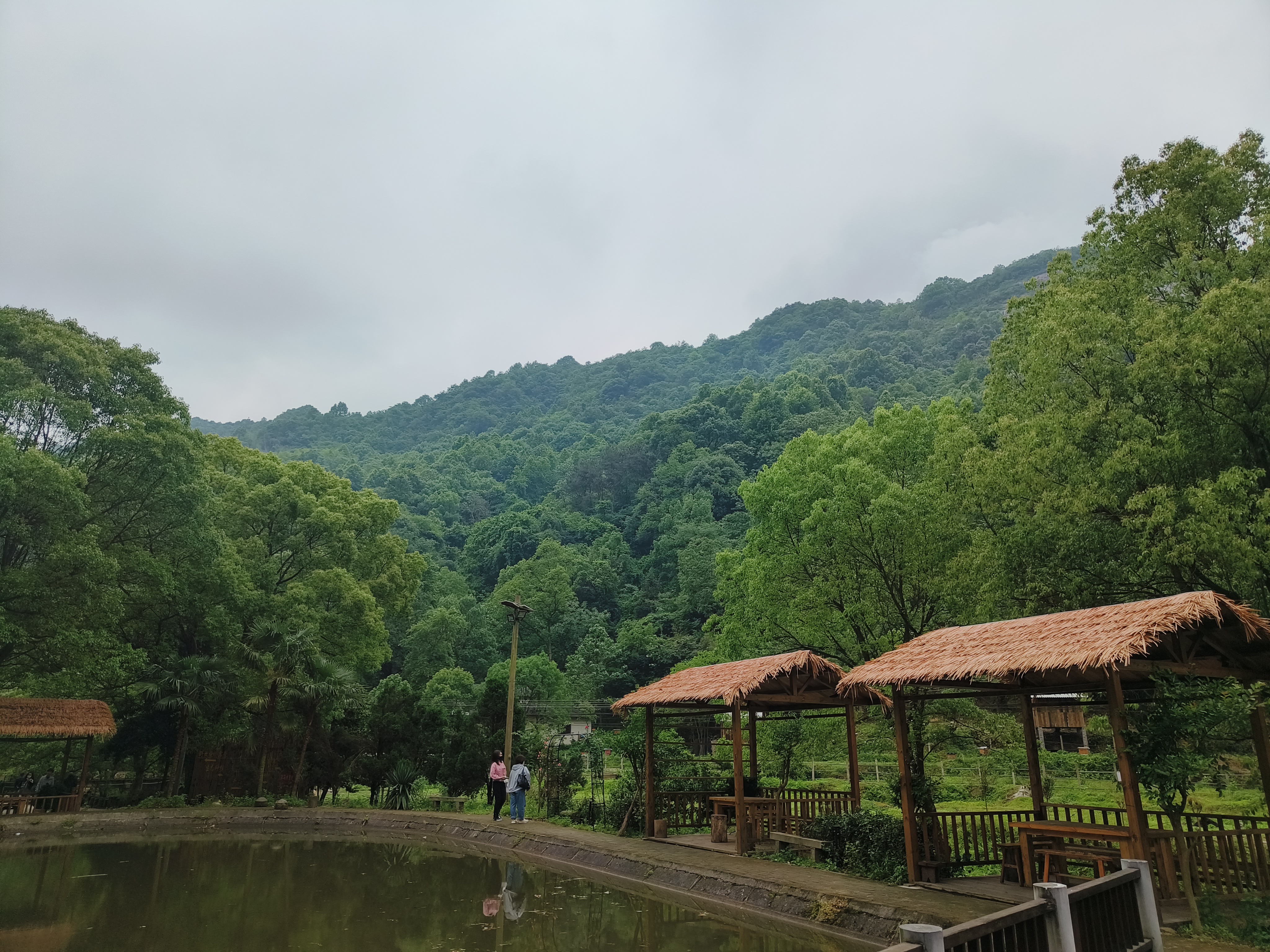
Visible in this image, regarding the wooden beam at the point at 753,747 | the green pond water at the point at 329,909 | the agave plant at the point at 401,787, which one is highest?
the wooden beam at the point at 753,747

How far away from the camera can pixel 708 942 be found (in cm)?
841

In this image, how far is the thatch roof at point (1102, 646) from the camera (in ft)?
24.5

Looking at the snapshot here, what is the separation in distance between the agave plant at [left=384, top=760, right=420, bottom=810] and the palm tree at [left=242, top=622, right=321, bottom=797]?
134 inches

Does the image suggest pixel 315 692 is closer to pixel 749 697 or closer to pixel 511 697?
pixel 511 697

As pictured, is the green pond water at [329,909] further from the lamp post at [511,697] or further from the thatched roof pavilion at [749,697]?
the lamp post at [511,697]

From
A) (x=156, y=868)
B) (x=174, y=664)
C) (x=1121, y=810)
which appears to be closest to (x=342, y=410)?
(x=174, y=664)

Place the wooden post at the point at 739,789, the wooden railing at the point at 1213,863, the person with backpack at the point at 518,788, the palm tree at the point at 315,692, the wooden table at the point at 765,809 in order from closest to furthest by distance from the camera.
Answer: the wooden railing at the point at 1213,863 < the wooden post at the point at 739,789 < the wooden table at the point at 765,809 < the person with backpack at the point at 518,788 < the palm tree at the point at 315,692


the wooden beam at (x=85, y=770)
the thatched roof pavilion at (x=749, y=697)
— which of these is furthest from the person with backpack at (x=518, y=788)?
the wooden beam at (x=85, y=770)

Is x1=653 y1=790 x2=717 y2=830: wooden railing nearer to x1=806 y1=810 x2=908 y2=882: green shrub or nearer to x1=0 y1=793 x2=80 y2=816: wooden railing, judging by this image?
x1=806 y1=810 x2=908 y2=882: green shrub

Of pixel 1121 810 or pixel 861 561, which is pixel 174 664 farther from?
pixel 1121 810

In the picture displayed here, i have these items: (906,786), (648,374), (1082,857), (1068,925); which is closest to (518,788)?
(906,786)

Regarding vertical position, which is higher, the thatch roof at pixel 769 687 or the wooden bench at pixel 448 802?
the thatch roof at pixel 769 687

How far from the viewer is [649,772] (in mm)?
14703

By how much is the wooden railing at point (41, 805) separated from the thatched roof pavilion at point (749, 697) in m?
15.2
